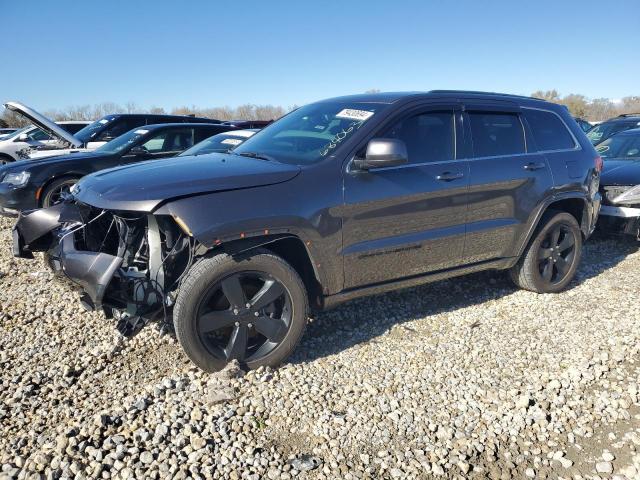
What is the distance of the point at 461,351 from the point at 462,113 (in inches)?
76.8

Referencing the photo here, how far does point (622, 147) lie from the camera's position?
25.2 ft

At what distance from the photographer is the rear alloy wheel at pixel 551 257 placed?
472 centimetres

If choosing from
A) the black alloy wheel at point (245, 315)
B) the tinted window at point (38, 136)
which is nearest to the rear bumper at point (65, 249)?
the black alloy wheel at point (245, 315)

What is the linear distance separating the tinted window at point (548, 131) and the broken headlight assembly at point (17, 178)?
256 inches

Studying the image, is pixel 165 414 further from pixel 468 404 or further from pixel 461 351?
pixel 461 351

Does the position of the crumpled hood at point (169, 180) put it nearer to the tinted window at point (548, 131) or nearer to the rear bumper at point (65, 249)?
the rear bumper at point (65, 249)

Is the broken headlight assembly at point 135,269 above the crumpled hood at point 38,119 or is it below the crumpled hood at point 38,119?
below

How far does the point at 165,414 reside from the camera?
113 inches

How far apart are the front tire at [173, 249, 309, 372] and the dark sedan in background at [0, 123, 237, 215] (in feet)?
16.3

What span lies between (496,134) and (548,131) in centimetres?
76

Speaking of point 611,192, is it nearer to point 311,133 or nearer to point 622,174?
point 622,174

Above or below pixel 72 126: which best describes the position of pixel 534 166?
below

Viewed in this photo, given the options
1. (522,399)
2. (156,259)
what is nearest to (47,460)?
(156,259)

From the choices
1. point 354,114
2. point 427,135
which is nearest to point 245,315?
point 354,114
